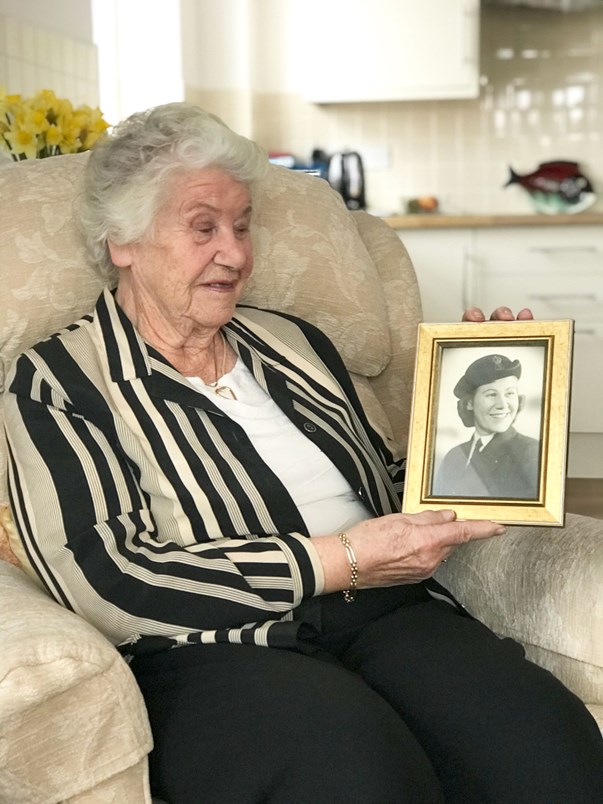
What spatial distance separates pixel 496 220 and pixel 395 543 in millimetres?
2695

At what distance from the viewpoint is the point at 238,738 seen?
111 cm

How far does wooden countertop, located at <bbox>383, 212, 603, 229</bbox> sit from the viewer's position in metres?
3.80

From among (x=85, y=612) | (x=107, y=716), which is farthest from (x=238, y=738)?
(x=85, y=612)

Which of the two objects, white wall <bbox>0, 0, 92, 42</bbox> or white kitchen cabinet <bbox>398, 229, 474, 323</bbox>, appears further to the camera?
white kitchen cabinet <bbox>398, 229, 474, 323</bbox>

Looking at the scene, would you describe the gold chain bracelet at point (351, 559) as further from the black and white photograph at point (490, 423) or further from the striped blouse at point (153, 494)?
the black and white photograph at point (490, 423)

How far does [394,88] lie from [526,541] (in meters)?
3.06

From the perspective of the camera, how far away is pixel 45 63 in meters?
3.58

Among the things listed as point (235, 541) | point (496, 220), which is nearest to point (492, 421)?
point (235, 541)

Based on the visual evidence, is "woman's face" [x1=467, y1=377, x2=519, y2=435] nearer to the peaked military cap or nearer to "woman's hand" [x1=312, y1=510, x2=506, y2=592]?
the peaked military cap

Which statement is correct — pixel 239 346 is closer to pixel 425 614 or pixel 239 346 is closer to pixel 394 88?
pixel 425 614

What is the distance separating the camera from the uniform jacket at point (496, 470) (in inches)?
53.0

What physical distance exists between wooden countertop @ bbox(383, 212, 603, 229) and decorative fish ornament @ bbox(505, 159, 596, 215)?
0.33 m

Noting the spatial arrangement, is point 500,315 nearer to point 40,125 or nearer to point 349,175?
point 40,125

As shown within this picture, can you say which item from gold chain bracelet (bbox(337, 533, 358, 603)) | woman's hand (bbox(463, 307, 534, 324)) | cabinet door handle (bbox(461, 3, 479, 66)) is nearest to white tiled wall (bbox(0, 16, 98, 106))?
cabinet door handle (bbox(461, 3, 479, 66))
